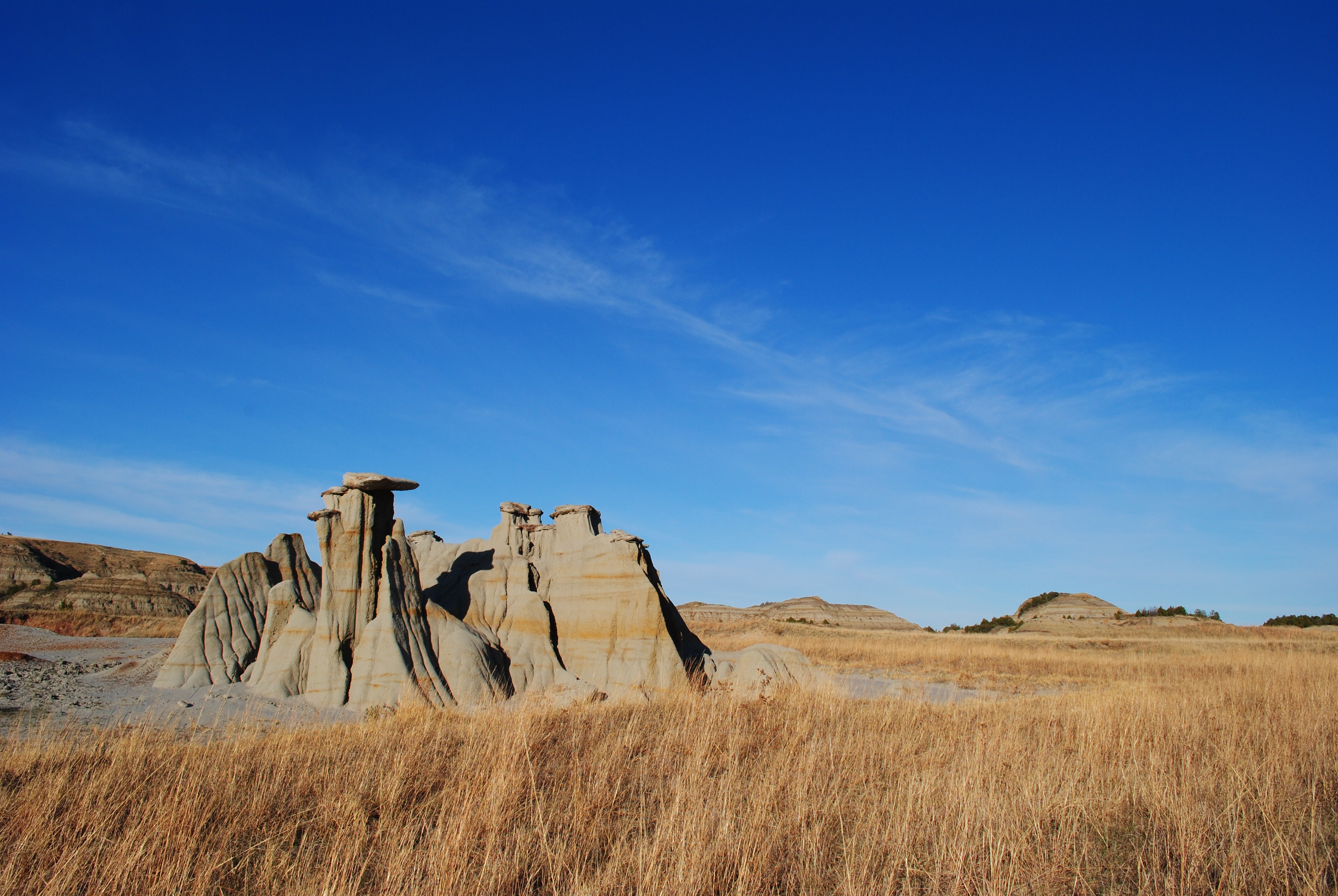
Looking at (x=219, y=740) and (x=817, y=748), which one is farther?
(x=219, y=740)

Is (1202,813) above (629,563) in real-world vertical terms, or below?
below

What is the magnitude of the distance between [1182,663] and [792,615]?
62399mm

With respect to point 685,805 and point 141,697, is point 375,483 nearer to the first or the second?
point 141,697

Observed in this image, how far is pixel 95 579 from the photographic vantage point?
58.4m

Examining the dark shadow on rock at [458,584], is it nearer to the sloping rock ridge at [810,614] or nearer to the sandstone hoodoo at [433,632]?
the sandstone hoodoo at [433,632]

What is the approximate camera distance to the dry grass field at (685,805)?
510cm

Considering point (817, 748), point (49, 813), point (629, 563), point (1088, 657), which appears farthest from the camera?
point (1088, 657)

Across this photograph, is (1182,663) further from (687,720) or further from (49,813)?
(49,813)

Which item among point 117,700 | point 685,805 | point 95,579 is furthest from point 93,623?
point 685,805

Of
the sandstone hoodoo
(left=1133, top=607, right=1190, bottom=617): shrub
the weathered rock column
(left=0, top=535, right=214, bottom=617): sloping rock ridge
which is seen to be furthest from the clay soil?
(left=1133, top=607, right=1190, bottom=617): shrub

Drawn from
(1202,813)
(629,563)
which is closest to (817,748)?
(1202,813)

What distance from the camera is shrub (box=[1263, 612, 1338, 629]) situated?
173 feet

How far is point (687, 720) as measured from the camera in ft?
32.8

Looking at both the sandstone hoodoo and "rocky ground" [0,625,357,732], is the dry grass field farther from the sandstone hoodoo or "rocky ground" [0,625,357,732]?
the sandstone hoodoo
